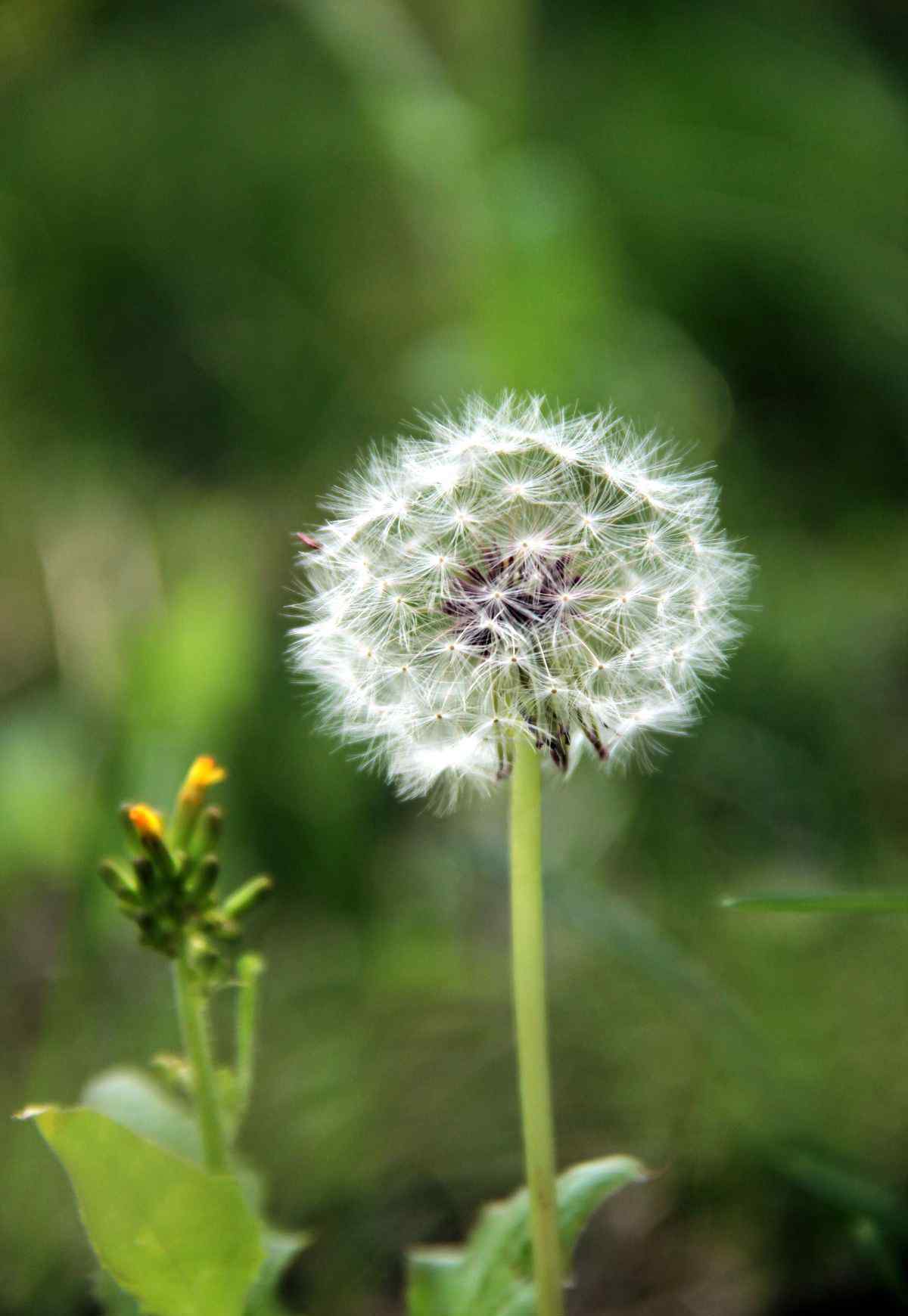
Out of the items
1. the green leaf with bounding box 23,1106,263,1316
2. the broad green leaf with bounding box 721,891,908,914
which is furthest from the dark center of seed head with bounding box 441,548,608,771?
the green leaf with bounding box 23,1106,263,1316

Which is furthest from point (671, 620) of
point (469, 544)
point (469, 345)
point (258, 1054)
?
point (469, 345)

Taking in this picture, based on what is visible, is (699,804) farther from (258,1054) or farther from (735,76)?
(735,76)

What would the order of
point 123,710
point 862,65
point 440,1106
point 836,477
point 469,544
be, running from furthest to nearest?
point 862,65
point 836,477
point 123,710
point 440,1106
point 469,544

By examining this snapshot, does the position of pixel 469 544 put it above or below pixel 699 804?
below

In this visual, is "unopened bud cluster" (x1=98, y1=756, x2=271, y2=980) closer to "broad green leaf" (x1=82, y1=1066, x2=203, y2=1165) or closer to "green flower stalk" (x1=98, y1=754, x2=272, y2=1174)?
"green flower stalk" (x1=98, y1=754, x2=272, y2=1174)

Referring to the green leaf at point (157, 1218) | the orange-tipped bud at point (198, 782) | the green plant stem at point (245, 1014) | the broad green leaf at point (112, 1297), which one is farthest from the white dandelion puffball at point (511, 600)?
the broad green leaf at point (112, 1297)

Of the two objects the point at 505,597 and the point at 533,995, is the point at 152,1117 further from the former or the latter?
the point at 505,597

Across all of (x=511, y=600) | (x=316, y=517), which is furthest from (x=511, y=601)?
(x=316, y=517)
